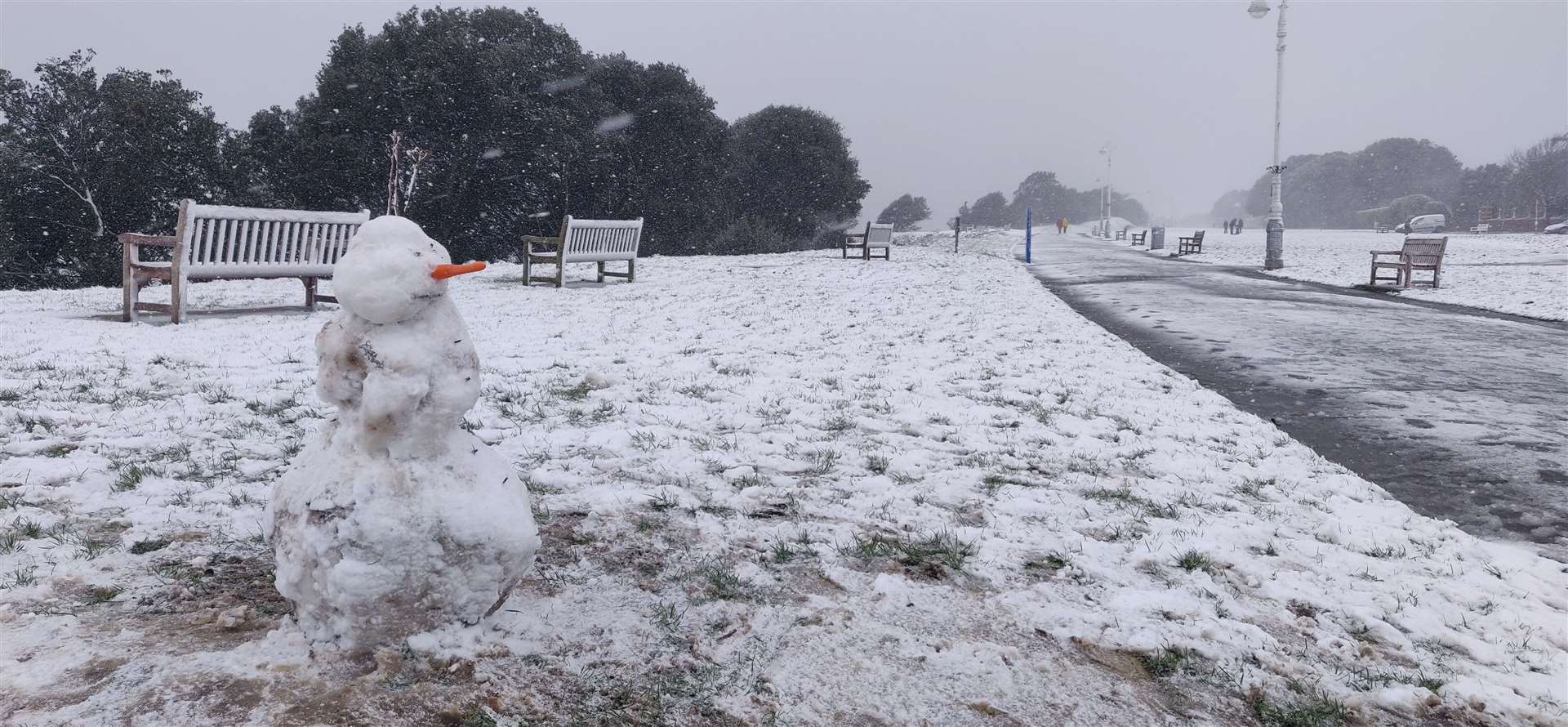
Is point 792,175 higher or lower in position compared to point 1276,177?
higher

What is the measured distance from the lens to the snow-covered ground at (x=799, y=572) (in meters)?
2.08

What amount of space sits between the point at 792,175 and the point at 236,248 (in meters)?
34.8

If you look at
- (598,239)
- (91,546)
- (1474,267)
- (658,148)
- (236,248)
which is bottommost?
(91,546)

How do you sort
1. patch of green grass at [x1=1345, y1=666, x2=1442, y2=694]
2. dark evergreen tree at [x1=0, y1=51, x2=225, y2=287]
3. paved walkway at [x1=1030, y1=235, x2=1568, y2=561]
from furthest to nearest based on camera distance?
dark evergreen tree at [x1=0, y1=51, x2=225, y2=287]
paved walkway at [x1=1030, y1=235, x2=1568, y2=561]
patch of green grass at [x1=1345, y1=666, x2=1442, y2=694]

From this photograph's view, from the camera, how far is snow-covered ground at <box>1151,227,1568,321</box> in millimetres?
12727

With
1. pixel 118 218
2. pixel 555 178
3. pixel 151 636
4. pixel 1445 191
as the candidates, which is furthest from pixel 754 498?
pixel 1445 191

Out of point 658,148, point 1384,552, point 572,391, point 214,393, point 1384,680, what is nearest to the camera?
point 1384,680

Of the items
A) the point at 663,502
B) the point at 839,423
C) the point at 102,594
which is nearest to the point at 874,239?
the point at 839,423

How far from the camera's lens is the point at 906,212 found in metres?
101

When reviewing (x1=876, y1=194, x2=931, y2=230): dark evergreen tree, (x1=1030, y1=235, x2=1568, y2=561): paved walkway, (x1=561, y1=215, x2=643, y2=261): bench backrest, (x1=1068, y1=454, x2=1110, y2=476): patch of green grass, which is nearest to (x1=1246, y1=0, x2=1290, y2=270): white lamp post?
(x1=1030, y1=235, x2=1568, y2=561): paved walkway

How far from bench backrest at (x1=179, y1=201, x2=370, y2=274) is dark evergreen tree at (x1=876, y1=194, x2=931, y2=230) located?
91.9 m

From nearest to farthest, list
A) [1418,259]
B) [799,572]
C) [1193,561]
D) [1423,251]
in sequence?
[799,572] < [1193,561] < [1423,251] < [1418,259]

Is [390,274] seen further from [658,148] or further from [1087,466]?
[658,148]

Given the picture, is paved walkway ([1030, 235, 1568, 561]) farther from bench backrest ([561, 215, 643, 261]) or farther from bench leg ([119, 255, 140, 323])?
bench leg ([119, 255, 140, 323])
